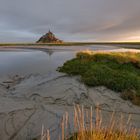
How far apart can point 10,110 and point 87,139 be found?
4540mm

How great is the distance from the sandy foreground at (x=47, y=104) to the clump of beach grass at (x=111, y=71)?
446 mm

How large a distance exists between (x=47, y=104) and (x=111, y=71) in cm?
483

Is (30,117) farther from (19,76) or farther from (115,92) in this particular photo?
(19,76)

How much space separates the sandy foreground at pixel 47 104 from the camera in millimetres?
7386

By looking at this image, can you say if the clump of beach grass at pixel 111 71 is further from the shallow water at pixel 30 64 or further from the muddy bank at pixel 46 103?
the shallow water at pixel 30 64

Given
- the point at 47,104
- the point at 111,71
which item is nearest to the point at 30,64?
the point at 111,71

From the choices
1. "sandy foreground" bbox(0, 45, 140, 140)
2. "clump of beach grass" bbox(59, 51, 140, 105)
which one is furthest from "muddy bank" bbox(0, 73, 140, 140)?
"clump of beach grass" bbox(59, 51, 140, 105)

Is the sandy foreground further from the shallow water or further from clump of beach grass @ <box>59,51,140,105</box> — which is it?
the shallow water

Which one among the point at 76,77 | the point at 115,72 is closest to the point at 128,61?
the point at 115,72

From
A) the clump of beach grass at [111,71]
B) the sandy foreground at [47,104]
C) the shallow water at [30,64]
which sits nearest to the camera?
the sandy foreground at [47,104]

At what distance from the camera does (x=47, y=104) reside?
31.6 ft

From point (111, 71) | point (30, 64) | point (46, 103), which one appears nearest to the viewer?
point (46, 103)

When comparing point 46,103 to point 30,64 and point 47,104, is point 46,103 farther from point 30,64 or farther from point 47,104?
point 30,64

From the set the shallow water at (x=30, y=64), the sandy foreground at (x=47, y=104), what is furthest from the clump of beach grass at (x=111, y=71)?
the shallow water at (x=30, y=64)
